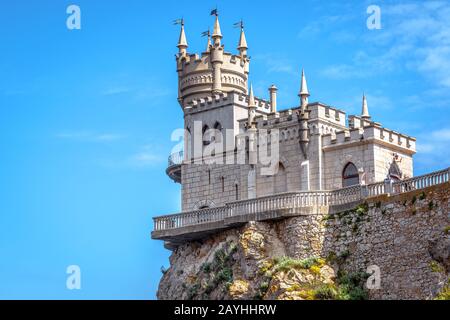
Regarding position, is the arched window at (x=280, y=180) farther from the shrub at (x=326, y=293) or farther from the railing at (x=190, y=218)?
the shrub at (x=326, y=293)

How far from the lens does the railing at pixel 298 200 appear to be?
2005 inches

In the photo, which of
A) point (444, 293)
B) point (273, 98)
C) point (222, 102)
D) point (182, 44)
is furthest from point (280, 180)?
point (444, 293)

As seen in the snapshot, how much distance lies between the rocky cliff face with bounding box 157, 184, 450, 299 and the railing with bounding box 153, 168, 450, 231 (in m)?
0.65

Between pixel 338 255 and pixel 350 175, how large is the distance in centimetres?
601

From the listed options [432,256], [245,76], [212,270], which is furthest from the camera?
[245,76]

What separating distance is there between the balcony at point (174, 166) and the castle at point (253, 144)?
53mm

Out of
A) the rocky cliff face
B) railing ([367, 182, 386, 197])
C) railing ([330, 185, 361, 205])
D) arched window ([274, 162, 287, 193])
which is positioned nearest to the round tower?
arched window ([274, 162, 287, 193])

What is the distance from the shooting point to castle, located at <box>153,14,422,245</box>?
57250 mm

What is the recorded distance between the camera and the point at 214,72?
211 feet

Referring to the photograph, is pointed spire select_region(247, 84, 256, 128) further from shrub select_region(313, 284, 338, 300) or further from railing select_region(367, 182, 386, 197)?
shrub select_region(313, 284, 338, 300)

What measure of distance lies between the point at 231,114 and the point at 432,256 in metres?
17.0

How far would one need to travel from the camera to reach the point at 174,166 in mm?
64125
